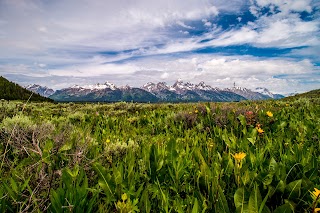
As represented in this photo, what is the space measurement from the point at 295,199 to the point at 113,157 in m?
2.04

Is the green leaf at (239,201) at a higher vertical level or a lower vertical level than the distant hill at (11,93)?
lower

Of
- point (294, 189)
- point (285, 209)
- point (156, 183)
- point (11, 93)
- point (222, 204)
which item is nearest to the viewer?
point (285, 209)

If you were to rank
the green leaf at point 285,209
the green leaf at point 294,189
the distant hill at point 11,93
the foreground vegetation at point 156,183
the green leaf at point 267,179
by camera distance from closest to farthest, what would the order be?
the green leaf at point 285,209, the foreground vegetation at point 156,183, the green leaf at point 294,189, the green leaf at point 267,179, the distant hill at point 11,93

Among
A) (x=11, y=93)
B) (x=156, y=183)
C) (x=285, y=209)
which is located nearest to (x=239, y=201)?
(x=285, y=209)

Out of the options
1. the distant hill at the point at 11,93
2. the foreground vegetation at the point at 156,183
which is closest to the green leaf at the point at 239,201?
the foreground vegetation at the point at 156,183

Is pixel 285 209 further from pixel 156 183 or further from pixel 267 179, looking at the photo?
pixel 156 183

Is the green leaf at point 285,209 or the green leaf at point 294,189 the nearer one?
the green leaf at point 285,209

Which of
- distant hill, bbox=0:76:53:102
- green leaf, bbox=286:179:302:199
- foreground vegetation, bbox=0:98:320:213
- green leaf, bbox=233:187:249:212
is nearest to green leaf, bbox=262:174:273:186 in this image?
foreground vegetation, bbox=0:98:320:213

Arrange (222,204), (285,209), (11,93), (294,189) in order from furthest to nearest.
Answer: (11,93)
(294,189)
(222,204)
(285,209)

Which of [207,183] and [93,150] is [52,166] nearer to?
Result: [93,150]

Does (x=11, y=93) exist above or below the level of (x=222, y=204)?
above

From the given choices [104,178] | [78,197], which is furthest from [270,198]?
[78,197]

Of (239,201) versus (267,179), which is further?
(267,179)

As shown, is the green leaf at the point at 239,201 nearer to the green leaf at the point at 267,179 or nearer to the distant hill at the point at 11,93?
the green leaf at the point at 267,179
